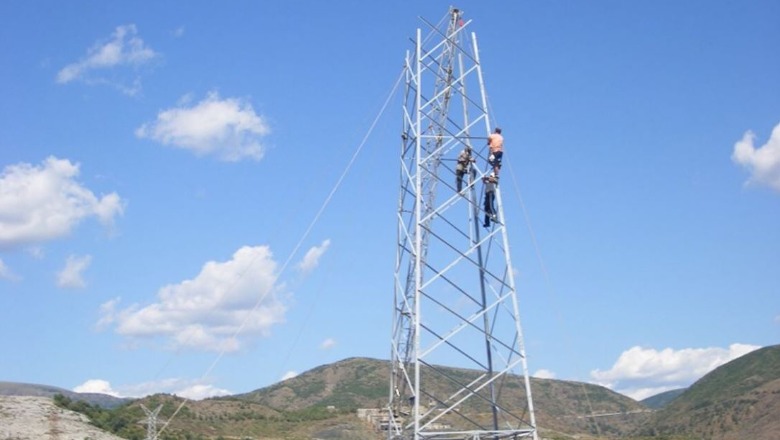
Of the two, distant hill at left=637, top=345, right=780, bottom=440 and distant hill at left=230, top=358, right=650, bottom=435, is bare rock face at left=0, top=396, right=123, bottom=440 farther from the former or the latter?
distant hill at left=230, top=358, right=650, bottom=435

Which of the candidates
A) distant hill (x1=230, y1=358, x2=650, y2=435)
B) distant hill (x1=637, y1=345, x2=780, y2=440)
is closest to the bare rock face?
distant hill (x1=637, y1=345, x2=780, y2=440)

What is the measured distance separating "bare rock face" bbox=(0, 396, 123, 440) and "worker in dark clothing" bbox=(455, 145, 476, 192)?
118ft

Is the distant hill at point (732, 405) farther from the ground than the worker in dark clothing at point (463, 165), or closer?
farther from the ground

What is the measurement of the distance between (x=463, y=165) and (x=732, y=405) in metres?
99.8

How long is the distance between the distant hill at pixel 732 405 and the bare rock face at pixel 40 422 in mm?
67575

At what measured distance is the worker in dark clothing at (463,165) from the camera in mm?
26422

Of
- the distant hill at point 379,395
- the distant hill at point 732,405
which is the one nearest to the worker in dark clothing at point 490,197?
the distant hill at point 732,405

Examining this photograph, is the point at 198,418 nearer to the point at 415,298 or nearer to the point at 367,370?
the point at 415,298

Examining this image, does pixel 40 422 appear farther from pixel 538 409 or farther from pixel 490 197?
pixel 538 409

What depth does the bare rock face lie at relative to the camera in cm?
5269

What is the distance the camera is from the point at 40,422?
5778cm

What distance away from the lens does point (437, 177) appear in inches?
1040

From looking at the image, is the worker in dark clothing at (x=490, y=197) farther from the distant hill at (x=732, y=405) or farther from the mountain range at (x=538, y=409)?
the distant hill at (x=732, y=405)

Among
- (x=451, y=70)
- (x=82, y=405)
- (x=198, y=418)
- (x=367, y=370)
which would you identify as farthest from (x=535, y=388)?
(x=451, y=70)
